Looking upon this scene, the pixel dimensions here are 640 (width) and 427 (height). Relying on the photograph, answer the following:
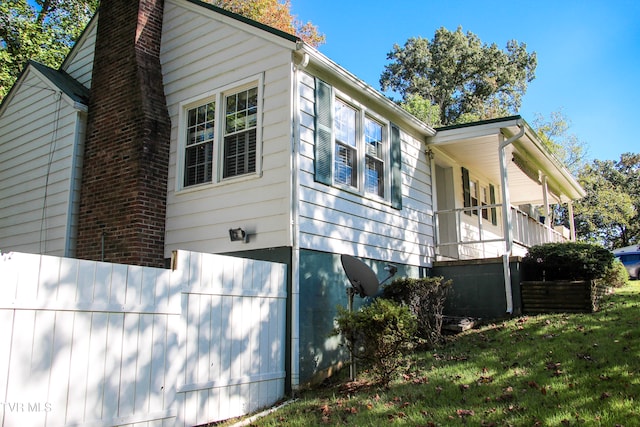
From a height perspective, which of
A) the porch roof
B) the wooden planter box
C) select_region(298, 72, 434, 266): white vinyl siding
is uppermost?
the porch roof

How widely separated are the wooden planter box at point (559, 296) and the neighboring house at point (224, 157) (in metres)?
0.95

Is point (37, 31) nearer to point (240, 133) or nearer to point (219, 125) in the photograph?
point (219, 125)

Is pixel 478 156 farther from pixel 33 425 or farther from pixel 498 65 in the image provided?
pixel 498 65

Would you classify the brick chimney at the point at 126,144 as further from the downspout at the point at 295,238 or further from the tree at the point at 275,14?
the tree at the point at 275,14

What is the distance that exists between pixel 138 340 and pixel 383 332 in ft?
8.98

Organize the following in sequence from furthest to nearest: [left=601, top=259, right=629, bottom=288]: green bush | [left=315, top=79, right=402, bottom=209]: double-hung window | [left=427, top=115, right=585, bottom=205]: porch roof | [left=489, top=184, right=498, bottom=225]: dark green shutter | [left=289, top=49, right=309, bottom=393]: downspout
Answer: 1. [left=489, top=184, right=498, bottom=225]: dark green shutter
2. [left=601, top=259, right=629, bottom=288]: green bush
3. [left=427, top=115, right=585, bottom=205]: porch roof
4. [left=315, top=79, right=402, bottom=209]: double-hung window
5. [left=289, top=49, right=309, bottom=393]: downspout

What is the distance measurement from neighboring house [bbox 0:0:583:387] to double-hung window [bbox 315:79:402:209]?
29 mm

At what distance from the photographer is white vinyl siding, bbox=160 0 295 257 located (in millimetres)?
7125

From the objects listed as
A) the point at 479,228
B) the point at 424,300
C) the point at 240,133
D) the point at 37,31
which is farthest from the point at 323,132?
the point at 37,31

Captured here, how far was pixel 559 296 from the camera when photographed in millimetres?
9000

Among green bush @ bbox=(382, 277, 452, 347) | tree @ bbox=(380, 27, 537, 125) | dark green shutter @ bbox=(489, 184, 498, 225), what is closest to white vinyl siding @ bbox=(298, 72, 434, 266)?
green bush @ bbox=(382, 277, 452, 347)

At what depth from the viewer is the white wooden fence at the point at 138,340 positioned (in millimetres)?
4086

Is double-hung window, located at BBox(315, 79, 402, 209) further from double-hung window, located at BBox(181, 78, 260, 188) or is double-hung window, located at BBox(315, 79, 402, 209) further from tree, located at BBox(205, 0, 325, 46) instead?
tree, located at BBox(205, 0, 325, 46)

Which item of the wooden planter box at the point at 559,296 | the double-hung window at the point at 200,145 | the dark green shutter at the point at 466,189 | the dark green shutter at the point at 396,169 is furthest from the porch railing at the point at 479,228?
the double-hung window at the point at 200,145
